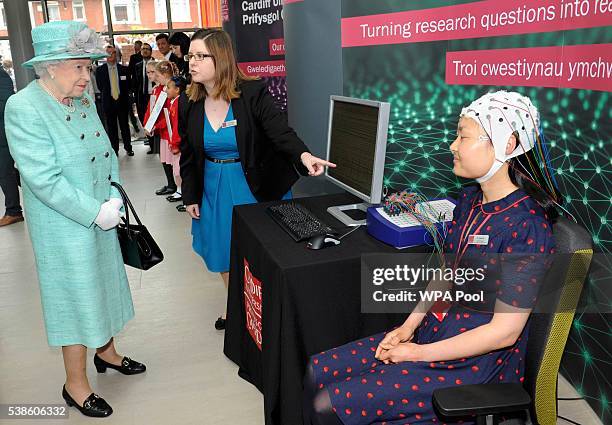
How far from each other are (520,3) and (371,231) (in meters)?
1.16

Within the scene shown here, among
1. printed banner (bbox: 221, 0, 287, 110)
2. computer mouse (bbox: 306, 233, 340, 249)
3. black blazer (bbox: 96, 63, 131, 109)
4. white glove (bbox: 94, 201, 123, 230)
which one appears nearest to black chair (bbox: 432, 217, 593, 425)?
computer mouse (bbox: 306, 233, 340, 249)

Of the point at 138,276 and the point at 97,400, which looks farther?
the point at 138,276

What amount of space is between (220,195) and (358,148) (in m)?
0.85

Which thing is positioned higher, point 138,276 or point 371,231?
point 371,231

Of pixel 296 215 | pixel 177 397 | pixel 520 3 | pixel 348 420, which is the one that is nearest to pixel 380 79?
pixel 520 3

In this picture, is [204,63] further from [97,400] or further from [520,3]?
[97,400]

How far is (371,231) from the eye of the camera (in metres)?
2.12

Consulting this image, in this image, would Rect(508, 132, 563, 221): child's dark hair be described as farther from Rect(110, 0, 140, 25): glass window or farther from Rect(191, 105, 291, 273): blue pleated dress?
Rect(110, 0, 140, 25): glass window

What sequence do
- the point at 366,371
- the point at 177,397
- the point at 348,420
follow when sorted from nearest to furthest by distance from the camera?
the point at 348,420 → the point at 366,371 → the point at 177,397

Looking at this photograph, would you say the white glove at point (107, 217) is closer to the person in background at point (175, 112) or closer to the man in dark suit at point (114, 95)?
the person in background at point (175, 112)

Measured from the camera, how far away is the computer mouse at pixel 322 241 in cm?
200

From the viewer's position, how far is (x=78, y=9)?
1108cm

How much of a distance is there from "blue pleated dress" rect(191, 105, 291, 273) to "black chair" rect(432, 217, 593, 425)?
162 cm

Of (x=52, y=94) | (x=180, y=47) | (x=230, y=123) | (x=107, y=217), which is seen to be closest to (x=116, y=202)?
(x=107, y=217)
